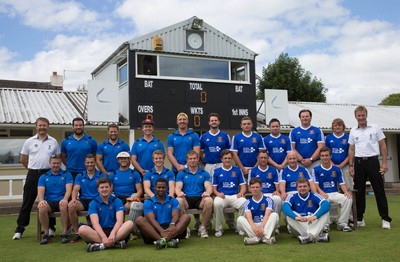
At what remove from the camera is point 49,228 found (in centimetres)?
741

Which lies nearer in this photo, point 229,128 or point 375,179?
point 375,179

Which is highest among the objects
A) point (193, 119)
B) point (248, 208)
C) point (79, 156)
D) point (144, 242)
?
point (193, 119)

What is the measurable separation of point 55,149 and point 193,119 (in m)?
6.92

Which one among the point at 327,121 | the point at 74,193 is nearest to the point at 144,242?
the point at 74,193

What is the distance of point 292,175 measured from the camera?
7.60 m

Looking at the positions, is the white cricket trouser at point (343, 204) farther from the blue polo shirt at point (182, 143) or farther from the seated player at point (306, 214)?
the blue polo shirt at point (182, 143)

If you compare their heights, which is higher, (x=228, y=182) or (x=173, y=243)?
(x=228, y=182)

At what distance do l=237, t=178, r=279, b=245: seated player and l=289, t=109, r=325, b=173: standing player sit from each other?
5.02ft

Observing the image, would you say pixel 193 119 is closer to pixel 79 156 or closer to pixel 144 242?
pixel 79 156

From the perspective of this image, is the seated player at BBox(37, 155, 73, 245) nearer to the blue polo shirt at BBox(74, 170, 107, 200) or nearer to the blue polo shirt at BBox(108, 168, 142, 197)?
the blue polo shirt at BBox(74, 170, 107, 200)

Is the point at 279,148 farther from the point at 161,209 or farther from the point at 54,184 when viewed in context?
the point at 54,184

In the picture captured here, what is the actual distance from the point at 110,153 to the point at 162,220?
1781mm

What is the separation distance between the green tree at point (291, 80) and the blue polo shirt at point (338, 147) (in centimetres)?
2313

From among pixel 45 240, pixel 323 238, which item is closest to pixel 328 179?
pixel 323 238
